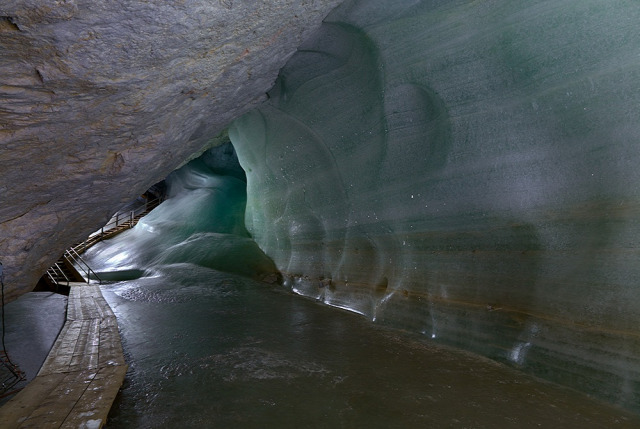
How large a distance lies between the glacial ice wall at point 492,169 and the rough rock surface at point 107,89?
0.99 m

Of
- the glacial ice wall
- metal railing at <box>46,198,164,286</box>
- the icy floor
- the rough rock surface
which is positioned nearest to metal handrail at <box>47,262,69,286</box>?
metal railing at <box>46,198,164,286</box>

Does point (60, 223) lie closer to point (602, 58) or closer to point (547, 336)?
point (547, 336)

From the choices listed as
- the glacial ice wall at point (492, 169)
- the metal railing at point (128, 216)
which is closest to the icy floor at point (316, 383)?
the glacial ice wall at point (492, 169)

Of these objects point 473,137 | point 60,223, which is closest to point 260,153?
point 60,223

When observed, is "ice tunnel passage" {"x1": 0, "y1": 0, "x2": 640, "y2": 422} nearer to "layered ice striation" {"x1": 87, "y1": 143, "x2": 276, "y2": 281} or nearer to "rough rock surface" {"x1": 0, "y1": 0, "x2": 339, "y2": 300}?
"rough rock surface" {"x1": 0, "y1": 0, "x2": 339, "y2": 300}

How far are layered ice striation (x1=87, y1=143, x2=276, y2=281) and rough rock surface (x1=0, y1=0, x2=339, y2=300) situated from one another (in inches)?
172

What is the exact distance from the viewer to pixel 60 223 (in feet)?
16.1

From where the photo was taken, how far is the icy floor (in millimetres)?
2936

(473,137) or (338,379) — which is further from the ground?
(473,137)

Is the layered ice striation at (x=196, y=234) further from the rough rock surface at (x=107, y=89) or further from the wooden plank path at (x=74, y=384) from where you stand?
the rough rock surface at (x=107, y=89)

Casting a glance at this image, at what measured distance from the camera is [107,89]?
303 cm

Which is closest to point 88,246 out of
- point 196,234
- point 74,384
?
point 196,234

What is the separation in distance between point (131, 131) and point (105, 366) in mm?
2095

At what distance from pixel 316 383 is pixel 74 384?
6.19ft
